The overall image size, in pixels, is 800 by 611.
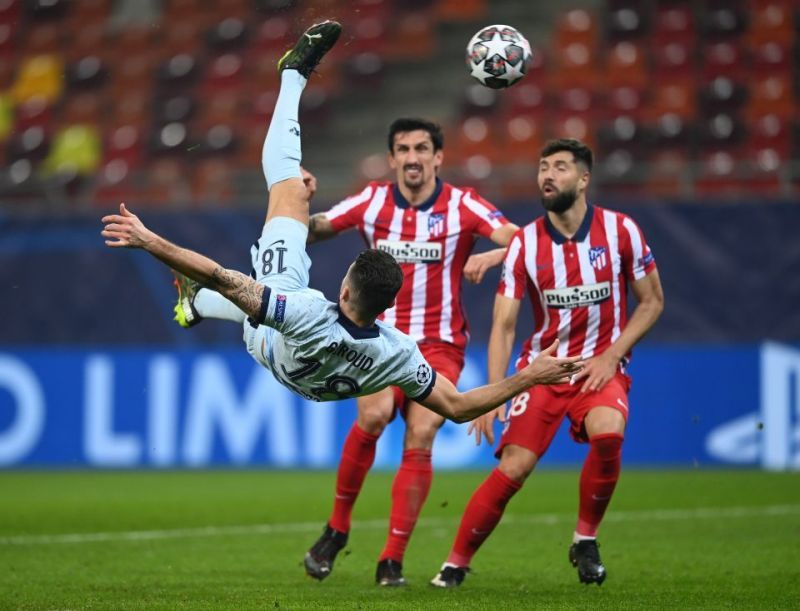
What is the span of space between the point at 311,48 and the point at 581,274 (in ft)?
6.55

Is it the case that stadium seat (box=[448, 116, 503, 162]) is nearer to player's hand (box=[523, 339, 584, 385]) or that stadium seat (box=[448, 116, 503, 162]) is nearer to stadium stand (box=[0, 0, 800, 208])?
stadium stand (box=[0, 0, 800, 208])

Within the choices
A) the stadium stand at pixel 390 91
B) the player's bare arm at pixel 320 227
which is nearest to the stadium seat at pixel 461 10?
the stadium stand at pixel 390 91

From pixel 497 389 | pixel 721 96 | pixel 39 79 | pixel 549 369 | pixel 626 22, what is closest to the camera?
pixel 549 369

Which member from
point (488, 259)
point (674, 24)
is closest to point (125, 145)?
point (674, 24)

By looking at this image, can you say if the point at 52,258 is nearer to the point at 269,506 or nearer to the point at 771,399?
the point at 269,506

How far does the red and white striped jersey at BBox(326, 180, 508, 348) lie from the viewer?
26.8 feet

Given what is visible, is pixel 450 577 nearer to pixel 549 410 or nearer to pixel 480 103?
pixel 549 410

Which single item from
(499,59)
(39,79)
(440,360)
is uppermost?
(39,79)

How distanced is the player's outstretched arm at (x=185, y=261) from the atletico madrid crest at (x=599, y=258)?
7.61ft

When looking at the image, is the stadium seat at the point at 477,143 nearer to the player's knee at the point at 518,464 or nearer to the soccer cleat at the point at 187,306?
the soccer cleat at the point at 187,306

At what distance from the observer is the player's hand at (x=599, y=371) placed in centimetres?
744

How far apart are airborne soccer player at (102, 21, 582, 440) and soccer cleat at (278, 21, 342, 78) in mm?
20

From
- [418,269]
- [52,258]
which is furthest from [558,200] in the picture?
[52,258]

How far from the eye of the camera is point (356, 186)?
51.9 feet
